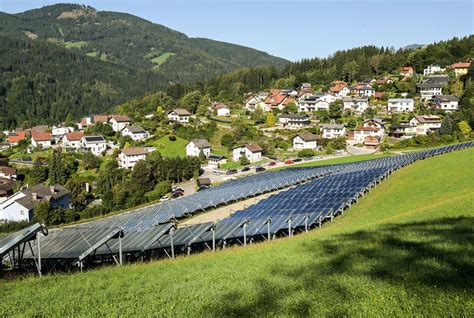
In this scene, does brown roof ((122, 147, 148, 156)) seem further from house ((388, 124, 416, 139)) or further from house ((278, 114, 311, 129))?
house ((388, 124, 416, 139))

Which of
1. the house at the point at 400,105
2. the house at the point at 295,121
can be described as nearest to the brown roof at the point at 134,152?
the house at the point at 295,121

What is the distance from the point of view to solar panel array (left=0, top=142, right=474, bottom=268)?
53.4 feet

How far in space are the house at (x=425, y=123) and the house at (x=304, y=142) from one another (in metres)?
19.5

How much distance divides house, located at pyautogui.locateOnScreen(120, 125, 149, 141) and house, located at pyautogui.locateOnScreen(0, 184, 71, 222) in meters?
33.9

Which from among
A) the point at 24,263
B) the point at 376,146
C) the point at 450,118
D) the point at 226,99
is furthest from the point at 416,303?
the point at 226,99

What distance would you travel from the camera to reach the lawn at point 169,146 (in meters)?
75.8

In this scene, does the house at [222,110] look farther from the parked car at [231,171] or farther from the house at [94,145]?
the parked car at [231,171]

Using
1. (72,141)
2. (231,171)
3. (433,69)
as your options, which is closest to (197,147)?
(231,171)

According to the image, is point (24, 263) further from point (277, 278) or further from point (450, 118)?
point (450, 118)

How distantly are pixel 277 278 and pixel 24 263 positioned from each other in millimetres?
14022

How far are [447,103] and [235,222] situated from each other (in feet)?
263

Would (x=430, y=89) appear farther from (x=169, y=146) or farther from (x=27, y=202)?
(x=27, y=202)

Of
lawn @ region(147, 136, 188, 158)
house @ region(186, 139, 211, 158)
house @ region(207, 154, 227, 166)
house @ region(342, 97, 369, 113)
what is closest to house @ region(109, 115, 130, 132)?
lawn @ region(147, 136, 188, 158)

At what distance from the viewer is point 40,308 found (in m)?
8.51
